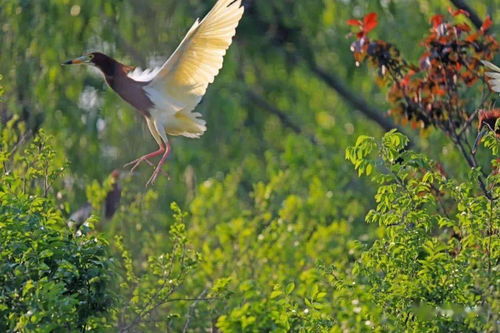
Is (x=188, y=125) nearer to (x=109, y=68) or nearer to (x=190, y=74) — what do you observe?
(x=190, y=74)

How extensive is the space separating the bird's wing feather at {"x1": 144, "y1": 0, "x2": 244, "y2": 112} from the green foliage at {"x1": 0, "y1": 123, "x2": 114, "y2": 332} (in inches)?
28.3

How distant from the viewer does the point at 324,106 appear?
77.5 feet

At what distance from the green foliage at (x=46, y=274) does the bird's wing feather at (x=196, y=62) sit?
72 centimetres

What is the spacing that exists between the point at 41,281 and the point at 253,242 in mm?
5811

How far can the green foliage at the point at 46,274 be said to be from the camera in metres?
6.66

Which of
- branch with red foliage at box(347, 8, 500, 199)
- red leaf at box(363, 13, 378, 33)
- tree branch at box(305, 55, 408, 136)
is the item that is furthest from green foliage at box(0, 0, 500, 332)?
red leaf at box(363, 13, 378, 33)

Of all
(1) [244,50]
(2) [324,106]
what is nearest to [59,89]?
(1) [244,50]

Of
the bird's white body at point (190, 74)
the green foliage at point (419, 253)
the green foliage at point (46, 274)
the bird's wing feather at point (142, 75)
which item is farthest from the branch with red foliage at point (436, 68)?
the green foliage at point (46, 274)

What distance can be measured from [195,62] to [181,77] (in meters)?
0.11

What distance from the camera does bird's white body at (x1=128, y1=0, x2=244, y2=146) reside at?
7008mm

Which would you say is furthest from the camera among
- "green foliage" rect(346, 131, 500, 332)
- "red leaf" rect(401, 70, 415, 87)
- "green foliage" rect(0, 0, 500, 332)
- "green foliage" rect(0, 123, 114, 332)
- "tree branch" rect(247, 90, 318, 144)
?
"tree branch" rect(247, 90, 318, 144)

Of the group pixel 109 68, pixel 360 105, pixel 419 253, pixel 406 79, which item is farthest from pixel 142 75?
pixel 360 105

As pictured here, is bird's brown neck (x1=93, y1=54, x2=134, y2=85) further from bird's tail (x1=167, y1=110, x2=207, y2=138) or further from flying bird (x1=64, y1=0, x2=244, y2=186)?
bird's tail (x1=167, y1=110, x2=207, y2=138)

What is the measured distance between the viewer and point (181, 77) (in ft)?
23.5
